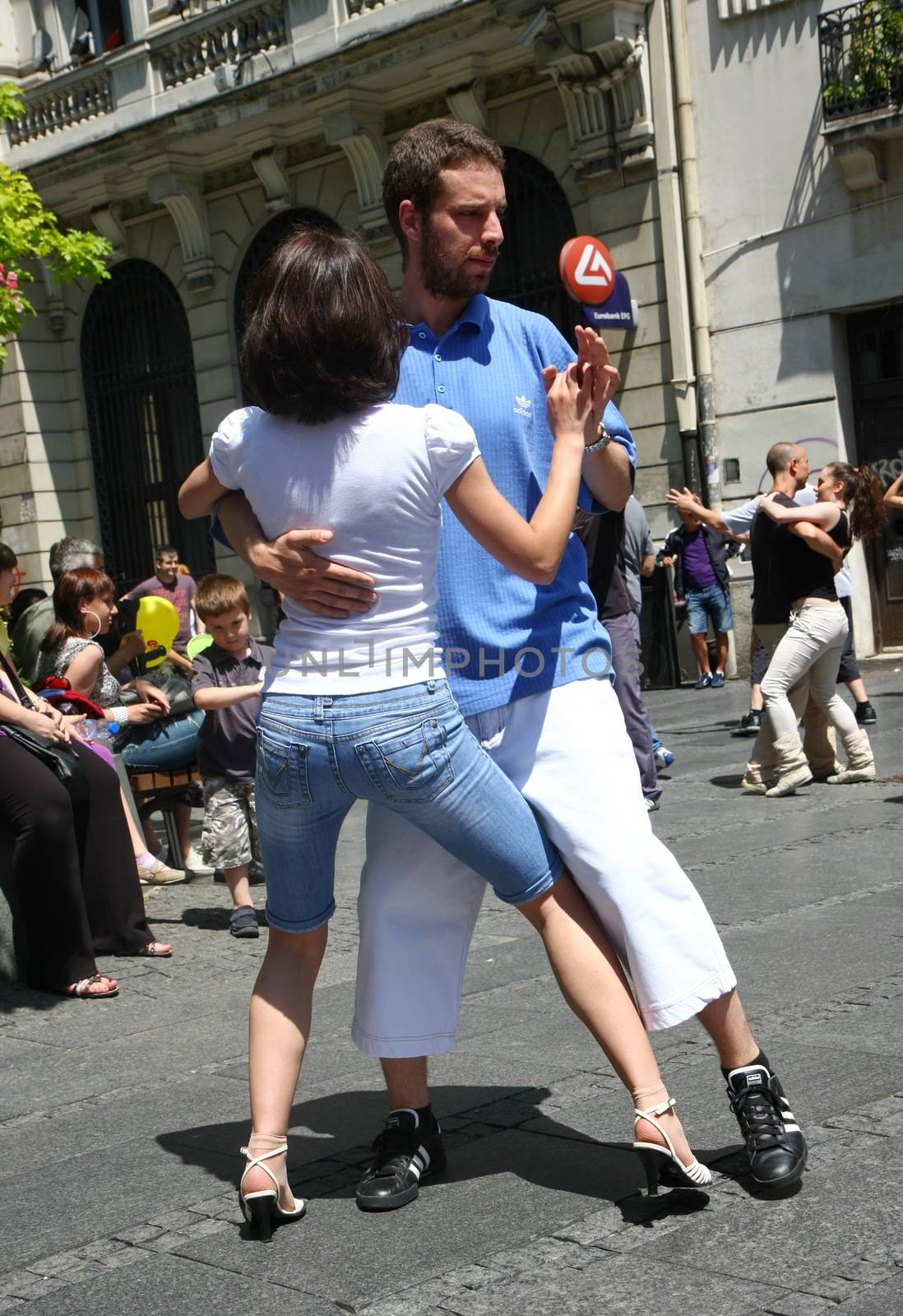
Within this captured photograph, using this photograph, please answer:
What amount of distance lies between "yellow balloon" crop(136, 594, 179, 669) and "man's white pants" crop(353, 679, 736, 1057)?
543cm

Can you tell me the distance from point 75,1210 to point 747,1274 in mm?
→ 1463

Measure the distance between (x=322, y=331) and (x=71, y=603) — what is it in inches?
187

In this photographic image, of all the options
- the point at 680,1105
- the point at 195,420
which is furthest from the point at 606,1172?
the point at 195,420

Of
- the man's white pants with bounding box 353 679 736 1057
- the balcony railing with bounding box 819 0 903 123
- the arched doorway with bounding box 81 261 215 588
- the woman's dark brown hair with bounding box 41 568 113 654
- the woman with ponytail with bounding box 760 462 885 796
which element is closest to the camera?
the man's white pants with bounding box 353 679 736 1057

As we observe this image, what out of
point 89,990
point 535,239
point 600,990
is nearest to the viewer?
point 600,990

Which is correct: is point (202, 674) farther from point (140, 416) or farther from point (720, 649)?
point (140, 416)

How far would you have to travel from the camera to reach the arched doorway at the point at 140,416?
2247 cm

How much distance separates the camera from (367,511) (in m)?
3.11

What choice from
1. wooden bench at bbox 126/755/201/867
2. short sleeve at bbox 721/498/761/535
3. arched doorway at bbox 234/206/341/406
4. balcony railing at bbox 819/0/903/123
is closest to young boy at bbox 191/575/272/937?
wooden bench at bbox 126/755/201/867

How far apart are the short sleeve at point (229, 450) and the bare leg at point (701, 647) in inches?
532

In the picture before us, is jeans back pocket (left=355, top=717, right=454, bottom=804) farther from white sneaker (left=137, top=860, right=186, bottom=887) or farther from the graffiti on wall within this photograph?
the graffiti on wall

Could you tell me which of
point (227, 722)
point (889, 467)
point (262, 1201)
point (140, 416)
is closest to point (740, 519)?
point (227, 722)

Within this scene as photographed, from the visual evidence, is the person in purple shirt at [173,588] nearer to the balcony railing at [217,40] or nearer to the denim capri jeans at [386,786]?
the balcony railing at [217,40]

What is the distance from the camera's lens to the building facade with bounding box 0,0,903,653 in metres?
16.2
